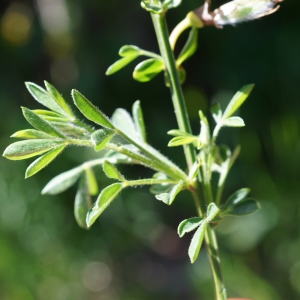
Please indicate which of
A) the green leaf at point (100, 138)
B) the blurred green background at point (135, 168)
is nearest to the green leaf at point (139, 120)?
the green leaf at point (100, 138)

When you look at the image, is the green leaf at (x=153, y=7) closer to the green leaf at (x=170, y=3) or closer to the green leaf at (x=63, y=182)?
the green leaf at (x=170, y=3)

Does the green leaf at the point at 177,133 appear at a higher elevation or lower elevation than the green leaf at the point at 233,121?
higher

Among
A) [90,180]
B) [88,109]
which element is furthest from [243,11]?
[90,180]

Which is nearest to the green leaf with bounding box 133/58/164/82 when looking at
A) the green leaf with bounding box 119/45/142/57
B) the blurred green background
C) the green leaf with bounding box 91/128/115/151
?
the green leaf with bounding box 119/45/142/57

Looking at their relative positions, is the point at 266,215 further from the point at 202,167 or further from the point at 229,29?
the point at 202,167

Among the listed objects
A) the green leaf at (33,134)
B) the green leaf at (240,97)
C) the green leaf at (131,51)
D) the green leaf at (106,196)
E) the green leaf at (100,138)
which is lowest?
the green leaf at (106,196)

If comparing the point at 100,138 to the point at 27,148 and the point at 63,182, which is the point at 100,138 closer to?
the point at 27,148
